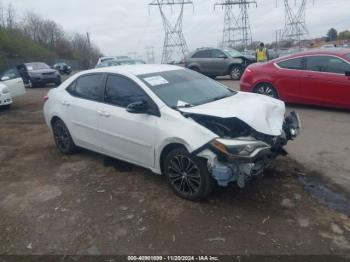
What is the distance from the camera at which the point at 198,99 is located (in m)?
5.08

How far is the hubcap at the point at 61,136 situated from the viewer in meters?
6.43

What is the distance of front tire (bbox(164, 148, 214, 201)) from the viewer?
4.27 metres

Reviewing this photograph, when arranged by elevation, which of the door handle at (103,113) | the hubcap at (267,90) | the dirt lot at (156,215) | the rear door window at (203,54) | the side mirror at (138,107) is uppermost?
the rear door window at (203,54)

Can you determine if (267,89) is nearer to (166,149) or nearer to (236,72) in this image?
(166,149)

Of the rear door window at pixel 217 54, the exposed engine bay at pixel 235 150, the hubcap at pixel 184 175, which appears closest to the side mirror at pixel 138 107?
the exposed engine bay at pixel 235 150

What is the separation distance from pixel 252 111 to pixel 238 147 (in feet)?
2.12

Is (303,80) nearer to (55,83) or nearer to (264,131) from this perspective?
(264,131)

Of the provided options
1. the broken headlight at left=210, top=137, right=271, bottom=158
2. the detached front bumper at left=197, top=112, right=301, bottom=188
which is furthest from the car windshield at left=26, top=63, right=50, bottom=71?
the broken headlight at left=210, top=137, right=271, bottom=158

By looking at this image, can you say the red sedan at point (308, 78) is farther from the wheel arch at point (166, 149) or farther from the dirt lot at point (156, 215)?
the wheel arch at point (166, 149)

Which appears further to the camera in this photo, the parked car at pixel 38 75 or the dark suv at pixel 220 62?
the parked car at pixel 38 75

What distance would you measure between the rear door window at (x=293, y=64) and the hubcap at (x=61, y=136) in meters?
6.04

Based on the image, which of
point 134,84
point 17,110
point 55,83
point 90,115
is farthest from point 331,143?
point 55,83

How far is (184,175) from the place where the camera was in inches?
176

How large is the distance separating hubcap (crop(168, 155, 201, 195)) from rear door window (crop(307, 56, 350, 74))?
19.5 feet
